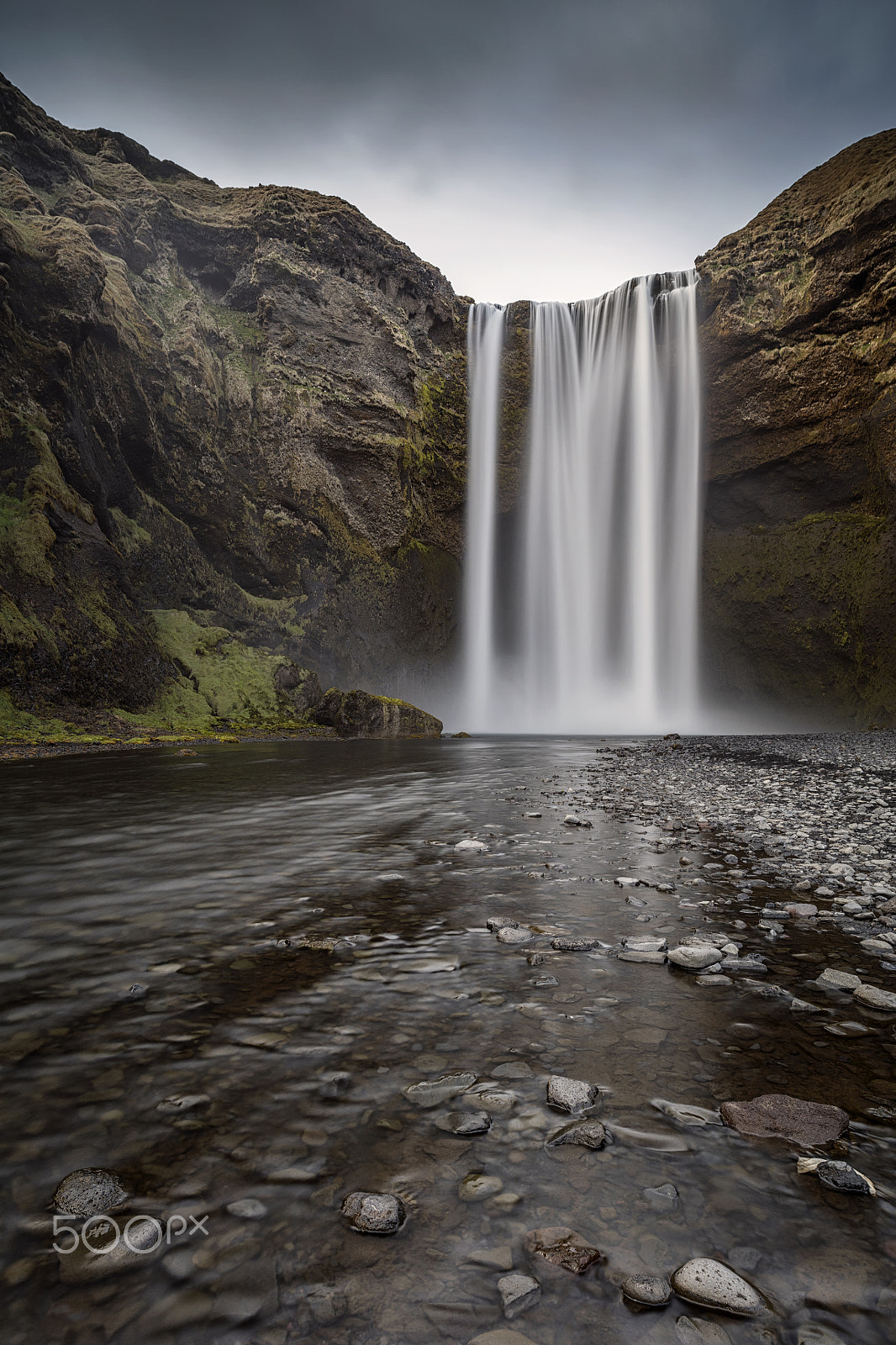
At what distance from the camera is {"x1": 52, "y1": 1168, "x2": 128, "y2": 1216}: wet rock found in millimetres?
1713

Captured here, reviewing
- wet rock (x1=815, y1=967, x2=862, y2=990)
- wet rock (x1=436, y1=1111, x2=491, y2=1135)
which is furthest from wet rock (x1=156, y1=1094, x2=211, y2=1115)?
wet rock (x1=815, y1=967, x2=862, y2=990)

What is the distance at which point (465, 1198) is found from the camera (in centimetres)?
179

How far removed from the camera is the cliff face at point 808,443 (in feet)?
115

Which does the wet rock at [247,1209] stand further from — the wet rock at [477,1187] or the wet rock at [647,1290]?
the wet rock at [647,1290]

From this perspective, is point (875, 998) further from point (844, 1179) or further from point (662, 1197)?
point (662, 1197)

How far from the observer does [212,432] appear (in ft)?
144

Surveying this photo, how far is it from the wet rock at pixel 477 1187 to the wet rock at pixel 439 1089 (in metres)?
0.41

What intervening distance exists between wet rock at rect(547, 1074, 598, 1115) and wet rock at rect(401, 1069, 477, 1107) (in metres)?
0.31

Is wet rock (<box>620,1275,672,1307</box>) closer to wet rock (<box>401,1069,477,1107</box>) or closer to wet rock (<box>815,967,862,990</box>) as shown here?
wet rock (<box>401,1069,477,1107</box>)

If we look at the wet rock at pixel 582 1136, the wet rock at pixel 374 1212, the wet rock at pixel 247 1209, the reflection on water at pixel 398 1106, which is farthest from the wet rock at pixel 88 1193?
the wet rock at pixel 582 1136

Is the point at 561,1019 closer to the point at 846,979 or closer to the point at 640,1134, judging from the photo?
the point at 640,1134

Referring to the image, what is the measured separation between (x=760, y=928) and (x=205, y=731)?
3107 centimetres

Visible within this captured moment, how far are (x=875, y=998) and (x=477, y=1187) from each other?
2395 millimetres

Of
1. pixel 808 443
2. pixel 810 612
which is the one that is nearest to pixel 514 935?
pixel 810 612
